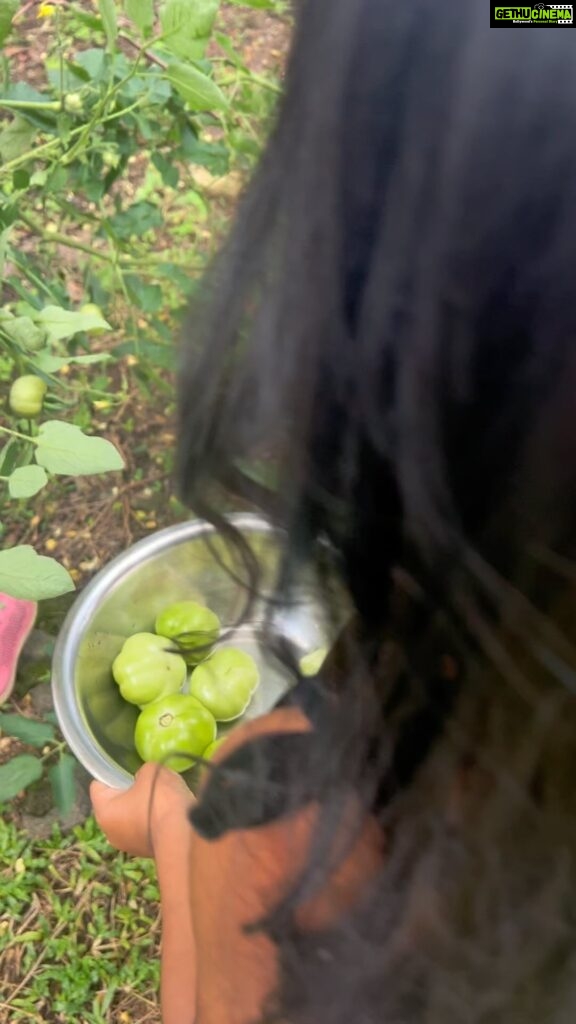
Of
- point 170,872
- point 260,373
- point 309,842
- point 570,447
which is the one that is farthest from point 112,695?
point 570,447

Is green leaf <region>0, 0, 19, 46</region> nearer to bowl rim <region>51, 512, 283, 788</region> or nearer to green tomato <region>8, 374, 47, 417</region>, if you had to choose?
green tomato <region>8, 374, 47, 417</region>

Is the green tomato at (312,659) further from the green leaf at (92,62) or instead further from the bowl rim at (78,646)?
the green leaf at (92,62)

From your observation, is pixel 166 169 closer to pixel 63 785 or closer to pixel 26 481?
pixel 26 481

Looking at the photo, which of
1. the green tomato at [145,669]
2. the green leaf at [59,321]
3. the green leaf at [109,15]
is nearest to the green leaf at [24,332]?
the green leaf at [59,321]

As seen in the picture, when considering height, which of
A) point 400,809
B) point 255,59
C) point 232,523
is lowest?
point 400,809

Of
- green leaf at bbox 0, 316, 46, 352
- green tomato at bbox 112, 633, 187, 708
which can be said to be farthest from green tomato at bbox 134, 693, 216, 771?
green leaf at bbox 0, 316, 46, 352

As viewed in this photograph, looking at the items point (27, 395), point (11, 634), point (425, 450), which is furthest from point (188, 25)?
point (11, 634)

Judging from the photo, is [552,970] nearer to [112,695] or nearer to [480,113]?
[480,113]
